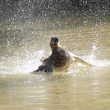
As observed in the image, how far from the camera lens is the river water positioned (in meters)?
8.71

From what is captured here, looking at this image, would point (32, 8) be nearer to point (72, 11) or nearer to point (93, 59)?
point (72, 11)

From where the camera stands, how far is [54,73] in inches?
450

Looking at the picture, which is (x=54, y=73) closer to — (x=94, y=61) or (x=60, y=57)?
(x=60, y=57)

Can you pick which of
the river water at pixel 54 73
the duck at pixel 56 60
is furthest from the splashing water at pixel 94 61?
the duck at pixel 56 60

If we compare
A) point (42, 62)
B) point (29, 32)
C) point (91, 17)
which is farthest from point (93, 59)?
point (91, 17)

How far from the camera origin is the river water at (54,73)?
871 cm

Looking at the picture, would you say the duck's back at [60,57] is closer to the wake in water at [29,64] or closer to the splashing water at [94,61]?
the wake in water at [29,64]

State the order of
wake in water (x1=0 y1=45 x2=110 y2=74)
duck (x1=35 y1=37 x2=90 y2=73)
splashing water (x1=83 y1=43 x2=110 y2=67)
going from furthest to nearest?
splashing water (x1=83 y1=43 x2=110 y2=67) → wake in water (x1=0 y1=45 x2=110 y2=74) → duck (x1=35 y1=37 x2=90 y2=73)

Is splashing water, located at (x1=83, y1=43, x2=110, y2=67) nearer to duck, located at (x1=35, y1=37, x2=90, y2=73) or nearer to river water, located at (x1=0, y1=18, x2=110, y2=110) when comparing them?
river water, located at (x1=0, y1=18, x2=110, y2=110)

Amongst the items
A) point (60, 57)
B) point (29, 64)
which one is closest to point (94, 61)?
point (60, 57)

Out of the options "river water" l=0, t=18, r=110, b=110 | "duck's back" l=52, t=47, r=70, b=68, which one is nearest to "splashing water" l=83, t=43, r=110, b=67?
"river water" l=0, t=18, r=110, b=110

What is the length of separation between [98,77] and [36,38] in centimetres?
654

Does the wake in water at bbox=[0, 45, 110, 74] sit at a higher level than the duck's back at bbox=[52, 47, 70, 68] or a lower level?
lower

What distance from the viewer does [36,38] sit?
1697cm
